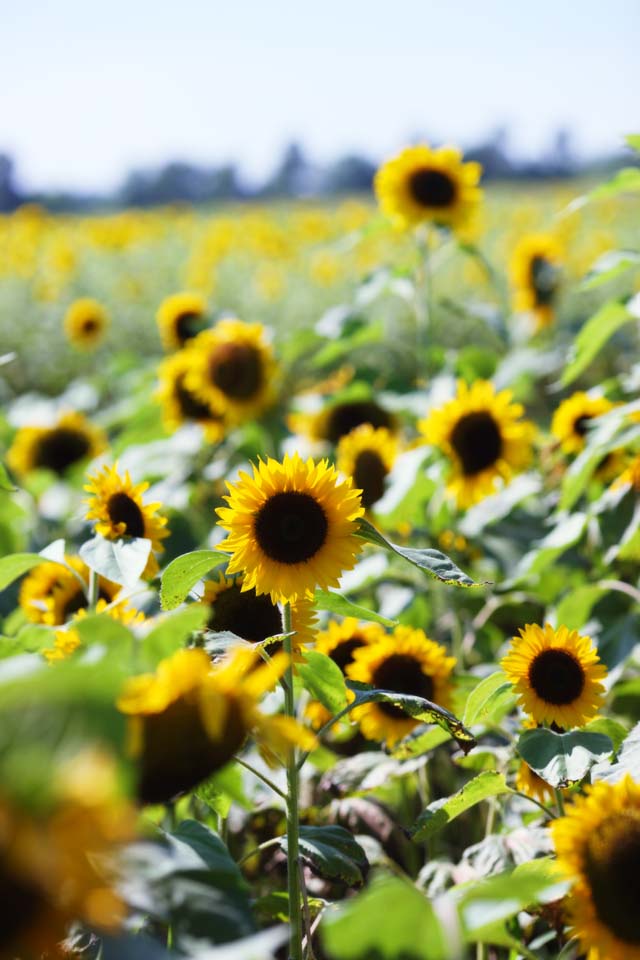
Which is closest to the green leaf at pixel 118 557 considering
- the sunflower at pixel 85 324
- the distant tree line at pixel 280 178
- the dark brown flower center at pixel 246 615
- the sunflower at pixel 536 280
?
the dark brown flower center at pixel 246 615

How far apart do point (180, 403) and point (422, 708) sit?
5.62 ft

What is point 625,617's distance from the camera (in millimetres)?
1569

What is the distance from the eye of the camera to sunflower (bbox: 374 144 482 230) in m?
2.52

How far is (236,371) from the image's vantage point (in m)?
2.49

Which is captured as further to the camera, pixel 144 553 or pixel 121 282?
pixel 121 282

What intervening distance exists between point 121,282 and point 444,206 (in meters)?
3.98

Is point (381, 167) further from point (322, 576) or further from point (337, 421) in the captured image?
point (322, 576)

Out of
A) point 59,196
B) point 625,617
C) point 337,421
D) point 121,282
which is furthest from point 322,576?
point 59,196

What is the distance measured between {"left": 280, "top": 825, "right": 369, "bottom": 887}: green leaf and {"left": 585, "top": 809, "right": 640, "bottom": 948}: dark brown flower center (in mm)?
334

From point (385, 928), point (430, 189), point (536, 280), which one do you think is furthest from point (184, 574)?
point (536, 280)

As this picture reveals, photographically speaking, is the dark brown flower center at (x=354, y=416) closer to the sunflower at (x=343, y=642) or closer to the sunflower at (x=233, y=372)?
the sunflower at (x=233, y=372)

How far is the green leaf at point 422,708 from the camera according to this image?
969mm

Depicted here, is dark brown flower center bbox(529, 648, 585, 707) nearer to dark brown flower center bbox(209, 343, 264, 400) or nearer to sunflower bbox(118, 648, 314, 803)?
sunflower bbox(118, 648, 314, 803)

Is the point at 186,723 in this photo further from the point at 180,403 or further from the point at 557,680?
the point at 180,403
